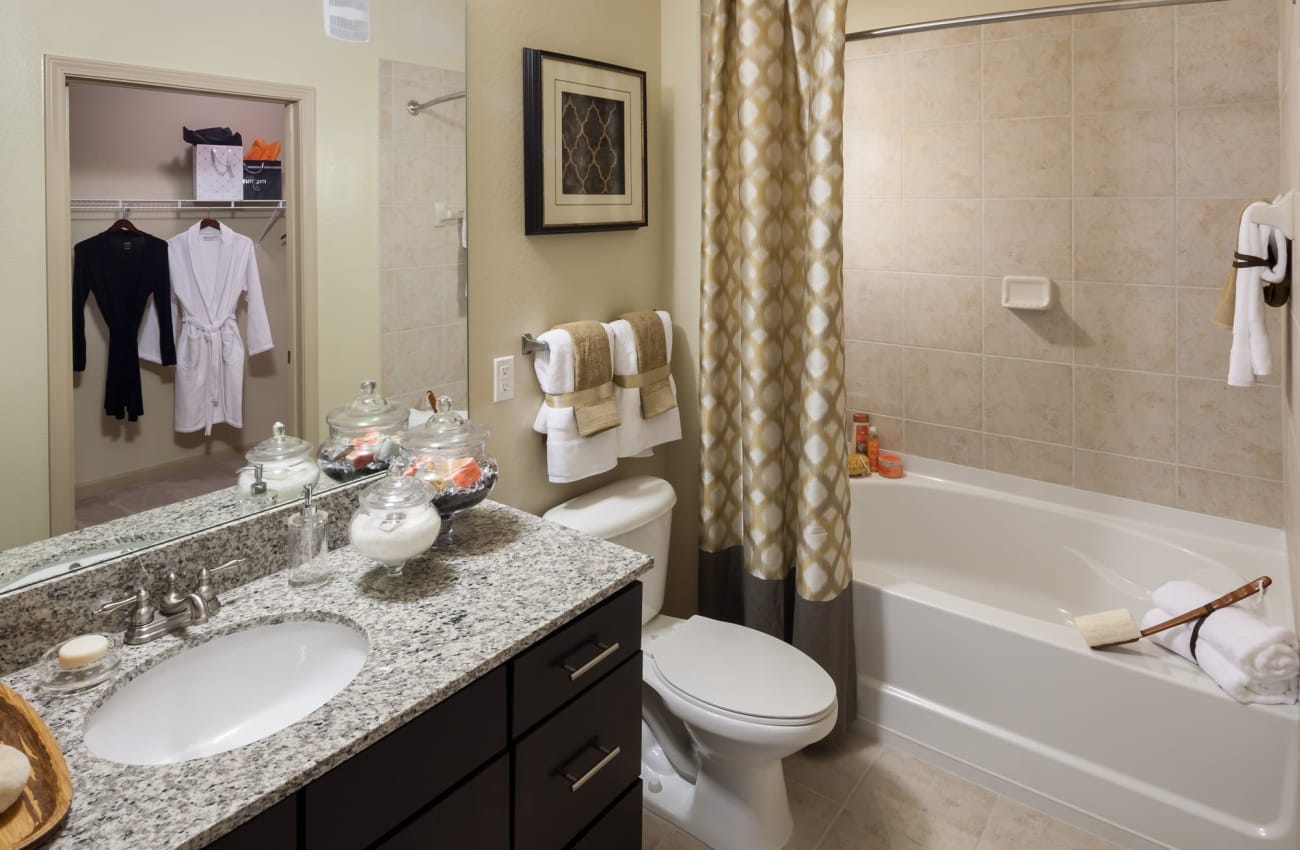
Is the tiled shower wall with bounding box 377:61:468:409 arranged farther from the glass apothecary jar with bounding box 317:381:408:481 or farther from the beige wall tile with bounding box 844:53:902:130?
the beige wall tile with bounding box 844:53:902:130

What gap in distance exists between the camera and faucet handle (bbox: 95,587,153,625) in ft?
4.02

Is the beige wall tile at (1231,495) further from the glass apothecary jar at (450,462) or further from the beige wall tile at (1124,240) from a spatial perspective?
the glass apothecary jar at (450,462)

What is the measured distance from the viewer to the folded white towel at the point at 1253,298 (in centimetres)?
172

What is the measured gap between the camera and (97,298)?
1.17 meters

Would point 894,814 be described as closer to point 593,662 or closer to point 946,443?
point 593,662

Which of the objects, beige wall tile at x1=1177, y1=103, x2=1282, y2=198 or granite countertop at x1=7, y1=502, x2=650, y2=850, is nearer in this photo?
granite countertop at x1=7, y1=502, x2=650, y2=850

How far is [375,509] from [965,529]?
2.27 metres

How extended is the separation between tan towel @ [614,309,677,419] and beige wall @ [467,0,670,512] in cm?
12

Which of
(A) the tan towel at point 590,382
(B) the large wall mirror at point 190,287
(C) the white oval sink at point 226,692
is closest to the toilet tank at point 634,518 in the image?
(A) the tan towel at point 590,382

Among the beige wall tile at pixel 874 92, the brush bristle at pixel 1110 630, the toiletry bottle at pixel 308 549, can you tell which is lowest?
the brush bristle at pixel 1110 630

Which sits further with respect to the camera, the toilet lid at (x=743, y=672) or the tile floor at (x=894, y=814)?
the tile floor at (x=894, y=814)

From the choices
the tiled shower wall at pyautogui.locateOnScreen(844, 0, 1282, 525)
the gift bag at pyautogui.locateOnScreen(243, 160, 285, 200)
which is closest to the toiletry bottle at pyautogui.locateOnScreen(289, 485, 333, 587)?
the gift bag at pyautogui.locateOnScreen(243, 160, 285, 200)

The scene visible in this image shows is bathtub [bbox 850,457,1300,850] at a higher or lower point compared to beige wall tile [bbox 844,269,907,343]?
lower

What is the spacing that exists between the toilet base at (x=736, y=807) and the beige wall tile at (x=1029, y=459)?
147cm
